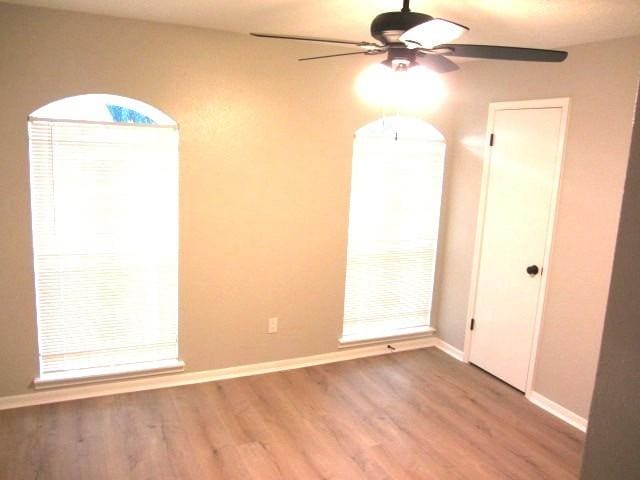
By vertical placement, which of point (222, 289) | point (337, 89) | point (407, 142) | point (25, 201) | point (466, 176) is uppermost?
point (337, 89)

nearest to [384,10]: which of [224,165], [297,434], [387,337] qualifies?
[224,165]

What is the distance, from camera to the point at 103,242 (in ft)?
10.7

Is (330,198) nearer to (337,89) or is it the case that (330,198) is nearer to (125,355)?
(337,89)

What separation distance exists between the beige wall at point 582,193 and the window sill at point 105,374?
276 centimetres

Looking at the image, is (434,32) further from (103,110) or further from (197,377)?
(197,377)

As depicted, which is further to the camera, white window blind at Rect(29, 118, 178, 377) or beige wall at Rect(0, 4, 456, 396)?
white window blind at Rect(29, 118, 178, 377)

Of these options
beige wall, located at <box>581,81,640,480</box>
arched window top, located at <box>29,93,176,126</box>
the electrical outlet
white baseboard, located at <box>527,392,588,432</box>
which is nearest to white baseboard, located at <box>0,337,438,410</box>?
the electrical outlet

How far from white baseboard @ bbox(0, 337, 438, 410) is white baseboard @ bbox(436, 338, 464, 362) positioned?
0.05 metres

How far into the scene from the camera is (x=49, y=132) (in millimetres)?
3000

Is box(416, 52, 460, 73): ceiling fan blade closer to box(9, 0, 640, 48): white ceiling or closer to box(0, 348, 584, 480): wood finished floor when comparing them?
box(9, 0, 640, 48): white ceiling

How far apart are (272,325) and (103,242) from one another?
4.63 feet

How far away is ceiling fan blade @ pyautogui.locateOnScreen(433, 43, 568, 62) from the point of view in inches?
74.3

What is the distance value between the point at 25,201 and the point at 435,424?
3.04m

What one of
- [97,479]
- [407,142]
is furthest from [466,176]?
[97,479]
